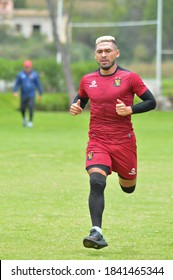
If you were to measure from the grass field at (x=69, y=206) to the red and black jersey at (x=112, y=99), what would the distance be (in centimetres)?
123

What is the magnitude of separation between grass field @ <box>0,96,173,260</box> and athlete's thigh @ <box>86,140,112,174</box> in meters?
0.92

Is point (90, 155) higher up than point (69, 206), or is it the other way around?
point (90, 155)

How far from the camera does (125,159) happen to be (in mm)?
11727

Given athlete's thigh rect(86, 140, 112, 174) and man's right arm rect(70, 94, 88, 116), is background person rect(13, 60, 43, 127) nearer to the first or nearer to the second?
man's right arm rect(70, 94, 88, 116)

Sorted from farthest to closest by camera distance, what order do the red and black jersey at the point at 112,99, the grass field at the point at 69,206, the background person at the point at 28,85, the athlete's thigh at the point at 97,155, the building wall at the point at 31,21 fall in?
the building wall at the point at 31,21 → the background person at the point at 28,85 → the red and black jersey at the point at 112,99 → the athlete's thigh at the point at 97,155 → the grass field at the point at 69,206

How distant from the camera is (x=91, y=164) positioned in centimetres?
1148

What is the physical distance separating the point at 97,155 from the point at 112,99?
644 millimetres

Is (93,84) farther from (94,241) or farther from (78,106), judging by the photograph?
(94,241)

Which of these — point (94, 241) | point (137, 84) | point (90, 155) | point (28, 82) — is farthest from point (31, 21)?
point (94, 241)

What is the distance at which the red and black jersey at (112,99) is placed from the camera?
457 inches

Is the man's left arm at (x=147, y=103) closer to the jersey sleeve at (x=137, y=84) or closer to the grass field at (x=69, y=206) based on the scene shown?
the jersey sleeve at (x=137, y=84)

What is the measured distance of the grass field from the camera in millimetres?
11258

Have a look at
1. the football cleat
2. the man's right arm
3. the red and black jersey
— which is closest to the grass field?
the football cleat

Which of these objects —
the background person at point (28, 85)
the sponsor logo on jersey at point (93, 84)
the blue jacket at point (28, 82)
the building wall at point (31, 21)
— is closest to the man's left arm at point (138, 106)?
the sponsor logo on jersey at point (93, 84)
